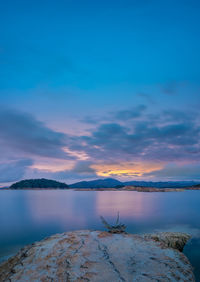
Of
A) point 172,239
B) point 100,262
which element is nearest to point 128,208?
point 172,239

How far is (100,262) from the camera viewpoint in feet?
25.5

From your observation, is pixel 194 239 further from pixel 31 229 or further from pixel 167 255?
pixel 31 229

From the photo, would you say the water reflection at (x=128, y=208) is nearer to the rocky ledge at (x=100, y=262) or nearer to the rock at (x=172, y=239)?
the rock at (x=172, y=239)

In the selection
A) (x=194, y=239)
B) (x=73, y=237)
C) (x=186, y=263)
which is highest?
(x=73, y=237)

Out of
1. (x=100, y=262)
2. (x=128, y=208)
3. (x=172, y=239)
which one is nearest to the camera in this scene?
(x=100, y=262)

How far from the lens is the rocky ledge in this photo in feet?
22.7

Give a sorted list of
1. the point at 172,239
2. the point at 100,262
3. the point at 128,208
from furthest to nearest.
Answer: the point at 128,208 < the point at 172,239 < the point at 100,262

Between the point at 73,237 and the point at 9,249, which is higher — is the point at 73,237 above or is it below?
above

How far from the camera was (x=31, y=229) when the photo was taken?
78.3ft

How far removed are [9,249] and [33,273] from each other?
34.0ft

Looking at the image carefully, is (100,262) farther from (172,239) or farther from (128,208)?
(128,208)

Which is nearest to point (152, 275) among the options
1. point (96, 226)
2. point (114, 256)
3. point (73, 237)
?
point (114, 256)

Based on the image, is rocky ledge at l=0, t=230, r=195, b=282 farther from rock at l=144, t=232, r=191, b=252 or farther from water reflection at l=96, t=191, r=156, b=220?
water reflection at l=96, t=191, r=156, b=220

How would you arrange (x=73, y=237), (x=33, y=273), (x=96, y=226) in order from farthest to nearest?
(x=96, y=226)
(x=73, y=237)
(x=33, y=273)
